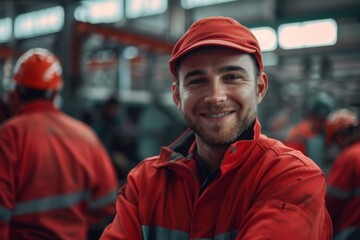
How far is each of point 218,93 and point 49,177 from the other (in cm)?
142

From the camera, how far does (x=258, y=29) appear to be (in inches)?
313

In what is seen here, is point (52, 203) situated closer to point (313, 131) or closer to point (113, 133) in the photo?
point (113, 133)

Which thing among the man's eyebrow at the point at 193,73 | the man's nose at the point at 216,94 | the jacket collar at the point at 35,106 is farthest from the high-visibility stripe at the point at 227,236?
the jacket collar at the point at 35,106

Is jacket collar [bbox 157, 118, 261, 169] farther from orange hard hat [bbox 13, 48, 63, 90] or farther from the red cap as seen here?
orange hard hat [bbox 13, 48, 63, 90]

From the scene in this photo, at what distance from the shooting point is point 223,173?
138cm

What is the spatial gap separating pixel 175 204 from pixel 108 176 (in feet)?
4.48

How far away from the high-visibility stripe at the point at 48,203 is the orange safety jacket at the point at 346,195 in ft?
5.93

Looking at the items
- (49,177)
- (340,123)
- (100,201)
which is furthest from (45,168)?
(340,123)

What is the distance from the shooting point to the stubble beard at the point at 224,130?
1.48 meters

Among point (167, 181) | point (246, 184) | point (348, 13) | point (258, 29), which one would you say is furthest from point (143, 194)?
point (258, 29)

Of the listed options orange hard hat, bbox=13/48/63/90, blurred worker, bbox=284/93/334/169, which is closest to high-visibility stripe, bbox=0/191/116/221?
orange hard hat, bbox=13/48/63/90

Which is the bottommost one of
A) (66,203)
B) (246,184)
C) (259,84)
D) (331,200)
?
(331,200)

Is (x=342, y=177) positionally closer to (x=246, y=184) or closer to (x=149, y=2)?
A: (x=246, y=184)

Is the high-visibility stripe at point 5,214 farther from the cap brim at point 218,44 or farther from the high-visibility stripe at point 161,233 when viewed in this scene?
the cap brim at point 218,44
